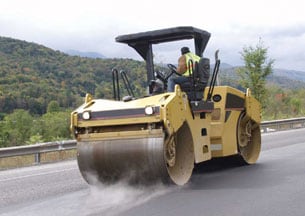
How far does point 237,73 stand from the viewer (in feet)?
108

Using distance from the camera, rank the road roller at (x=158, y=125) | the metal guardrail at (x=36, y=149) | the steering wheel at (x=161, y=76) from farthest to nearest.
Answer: the metal guardrail at (x=36, y=149), the steering wheel at (x=161, y=76), the road roller at (x=158, y=125)

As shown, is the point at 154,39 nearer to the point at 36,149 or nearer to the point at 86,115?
the point at 86,115

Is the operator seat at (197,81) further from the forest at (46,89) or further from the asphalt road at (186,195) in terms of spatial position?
the forest at (46,89)

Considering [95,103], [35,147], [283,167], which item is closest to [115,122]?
[95,103]

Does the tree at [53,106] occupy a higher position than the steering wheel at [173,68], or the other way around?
the steering wheel at [173,68]

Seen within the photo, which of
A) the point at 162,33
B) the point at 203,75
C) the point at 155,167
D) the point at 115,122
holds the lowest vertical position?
the point at 155,167

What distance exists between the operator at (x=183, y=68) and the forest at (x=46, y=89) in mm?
11905

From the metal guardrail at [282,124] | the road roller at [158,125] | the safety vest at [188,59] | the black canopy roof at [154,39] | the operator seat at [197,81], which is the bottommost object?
the metal guardrail at [282,124]

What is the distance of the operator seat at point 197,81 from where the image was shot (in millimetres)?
8118

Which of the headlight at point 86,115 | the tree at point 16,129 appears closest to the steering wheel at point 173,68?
the headlight at point 86,115

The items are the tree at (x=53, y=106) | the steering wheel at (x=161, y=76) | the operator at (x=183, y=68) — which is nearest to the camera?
the operator at (x=183, y=68)

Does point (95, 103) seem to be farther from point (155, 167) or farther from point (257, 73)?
point (257, 73)

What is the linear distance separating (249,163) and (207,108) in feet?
7.31

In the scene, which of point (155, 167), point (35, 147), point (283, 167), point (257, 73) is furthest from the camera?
point (257, 73)
